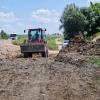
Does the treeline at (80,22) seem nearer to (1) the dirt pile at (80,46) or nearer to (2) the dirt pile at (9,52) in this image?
(2) the dirt pile at (9,52)

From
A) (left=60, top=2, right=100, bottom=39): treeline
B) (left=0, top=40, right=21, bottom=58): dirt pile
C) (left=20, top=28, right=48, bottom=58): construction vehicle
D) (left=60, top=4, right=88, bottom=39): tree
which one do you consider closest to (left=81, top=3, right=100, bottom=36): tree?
(left=60, top=2, right=100, bottom=39): treeline

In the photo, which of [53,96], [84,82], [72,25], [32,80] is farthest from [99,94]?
[72,25]

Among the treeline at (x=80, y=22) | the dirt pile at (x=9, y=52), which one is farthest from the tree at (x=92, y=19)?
the dirt pile at (x=9, y=52)

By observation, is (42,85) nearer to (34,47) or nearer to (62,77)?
(62,77)

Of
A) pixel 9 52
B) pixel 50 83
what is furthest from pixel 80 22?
pixel 50 83

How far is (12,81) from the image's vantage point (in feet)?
55.8

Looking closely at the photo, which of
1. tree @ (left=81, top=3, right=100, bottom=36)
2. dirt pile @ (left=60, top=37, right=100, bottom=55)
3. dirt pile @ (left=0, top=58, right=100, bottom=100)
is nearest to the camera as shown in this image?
dirt pile @ (left=0, top=58, right=100, bottom=100)

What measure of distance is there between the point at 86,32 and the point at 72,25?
2.83m

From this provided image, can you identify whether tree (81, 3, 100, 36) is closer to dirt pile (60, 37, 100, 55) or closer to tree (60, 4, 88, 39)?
tree (60, 4, 88, 39)

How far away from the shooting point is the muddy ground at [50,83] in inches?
532

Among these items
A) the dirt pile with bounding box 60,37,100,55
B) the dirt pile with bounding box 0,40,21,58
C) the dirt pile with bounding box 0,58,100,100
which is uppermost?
the dirt pile with bounding box 60,37,100,55

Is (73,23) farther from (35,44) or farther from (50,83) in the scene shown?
(50,83)

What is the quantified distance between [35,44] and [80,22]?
41.4 m

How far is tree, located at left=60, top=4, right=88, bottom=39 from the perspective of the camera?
76000 millimetres
